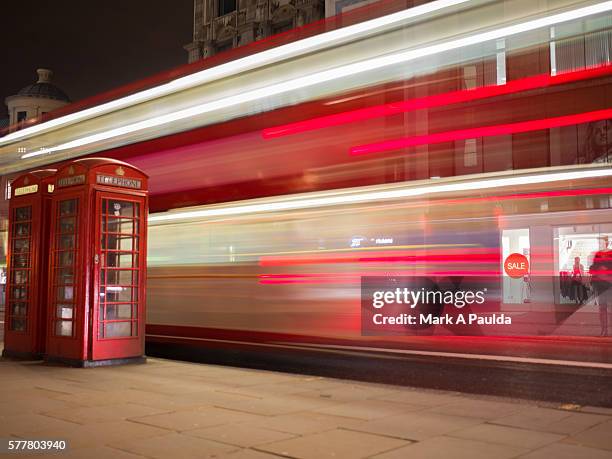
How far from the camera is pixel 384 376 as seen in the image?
319 inches

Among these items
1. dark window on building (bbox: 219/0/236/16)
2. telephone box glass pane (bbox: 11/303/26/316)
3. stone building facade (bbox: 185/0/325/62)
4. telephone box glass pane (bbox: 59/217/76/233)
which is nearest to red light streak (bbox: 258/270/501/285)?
telephone box glass pane (bbox: 59/217/76/233)

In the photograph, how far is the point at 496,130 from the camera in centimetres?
711

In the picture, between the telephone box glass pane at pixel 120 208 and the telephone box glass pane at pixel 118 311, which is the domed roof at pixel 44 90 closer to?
the telephone box glass pane at pixel 120 208

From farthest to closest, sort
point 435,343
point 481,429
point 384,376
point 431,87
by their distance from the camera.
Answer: point 435,343 → point 384,376 → point 431,87 → point 481,429

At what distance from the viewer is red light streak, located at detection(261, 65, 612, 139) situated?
6.84 metres

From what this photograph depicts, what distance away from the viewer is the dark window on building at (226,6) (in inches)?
1510

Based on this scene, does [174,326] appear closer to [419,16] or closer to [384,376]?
[384,376]

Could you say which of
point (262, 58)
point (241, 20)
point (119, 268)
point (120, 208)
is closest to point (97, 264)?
point (119, 268)

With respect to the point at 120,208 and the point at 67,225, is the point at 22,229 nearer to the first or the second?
the point at 67,225

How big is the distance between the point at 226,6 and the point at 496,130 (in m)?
34.4

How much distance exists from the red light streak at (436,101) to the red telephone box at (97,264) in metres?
2.07

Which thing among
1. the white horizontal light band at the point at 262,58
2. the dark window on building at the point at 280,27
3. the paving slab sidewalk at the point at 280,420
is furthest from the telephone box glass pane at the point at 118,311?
the dark window on building at the point at 280,27

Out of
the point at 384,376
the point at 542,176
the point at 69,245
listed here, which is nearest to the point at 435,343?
the point at 384,376

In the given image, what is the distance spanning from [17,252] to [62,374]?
260cm
